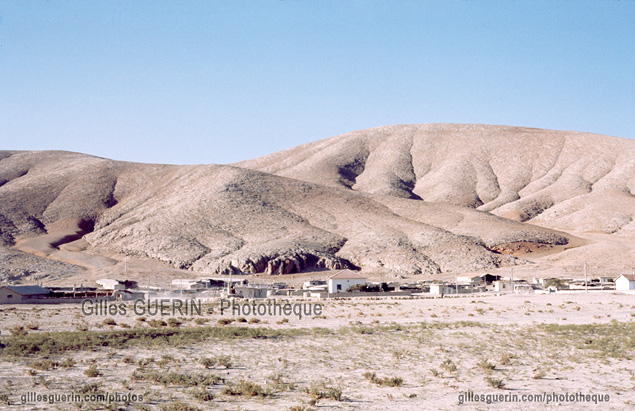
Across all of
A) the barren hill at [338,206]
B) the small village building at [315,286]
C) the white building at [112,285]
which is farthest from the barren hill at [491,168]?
→ the white building at [112,285]

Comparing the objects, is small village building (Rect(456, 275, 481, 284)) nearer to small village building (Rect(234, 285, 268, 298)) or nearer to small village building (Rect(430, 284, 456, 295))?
small village building (Rect(430, 284, 456, 295))

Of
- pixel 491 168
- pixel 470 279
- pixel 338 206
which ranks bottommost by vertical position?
pixel 470 279

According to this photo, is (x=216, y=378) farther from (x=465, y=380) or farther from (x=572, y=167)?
(x=572, y=167)

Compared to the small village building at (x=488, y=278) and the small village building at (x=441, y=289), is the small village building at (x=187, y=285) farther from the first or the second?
the small village building at (x=488, y=278)

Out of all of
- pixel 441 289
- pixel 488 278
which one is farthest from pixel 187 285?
pixel 488 278

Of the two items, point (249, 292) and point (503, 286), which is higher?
point (249, 292)

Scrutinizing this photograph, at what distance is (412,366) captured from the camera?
1769 cm

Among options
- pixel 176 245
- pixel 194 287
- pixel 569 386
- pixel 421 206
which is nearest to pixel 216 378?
pixel 569 386

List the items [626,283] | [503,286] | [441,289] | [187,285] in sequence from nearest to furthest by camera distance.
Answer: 1. [626,283]
2. [441,289]
3. [503,286]
4. [187,285]

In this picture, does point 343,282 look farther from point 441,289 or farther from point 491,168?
point 491,168

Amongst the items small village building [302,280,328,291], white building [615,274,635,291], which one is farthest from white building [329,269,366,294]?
white building [615,274,635,291]

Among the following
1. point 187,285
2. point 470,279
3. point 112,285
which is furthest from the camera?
point 470,279

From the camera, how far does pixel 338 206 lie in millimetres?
107062

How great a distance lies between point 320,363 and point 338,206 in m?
89.2
